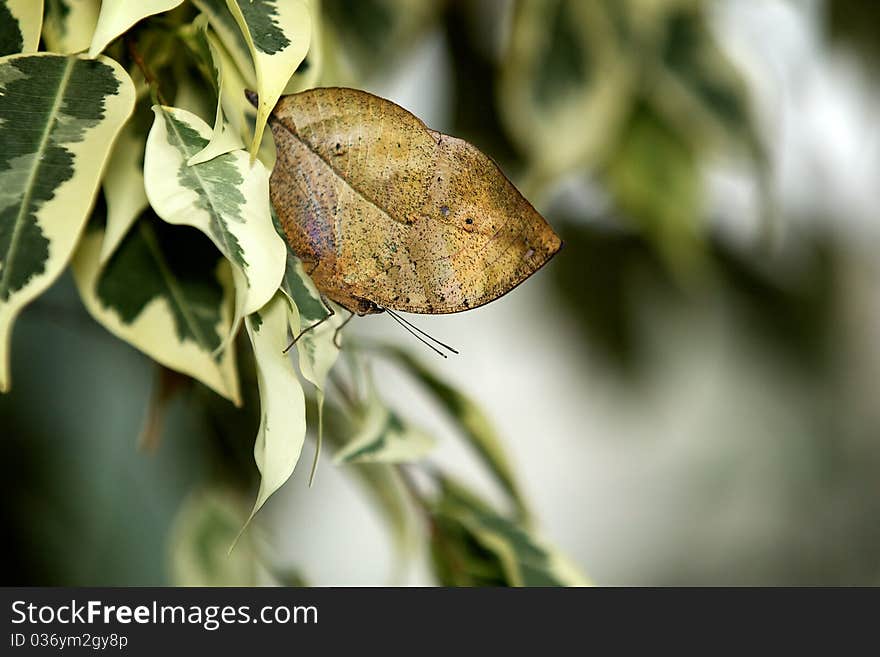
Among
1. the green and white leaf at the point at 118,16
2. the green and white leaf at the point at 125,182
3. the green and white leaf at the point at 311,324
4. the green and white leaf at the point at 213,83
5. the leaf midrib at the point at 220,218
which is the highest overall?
the green and white leaf at the point at 118,16

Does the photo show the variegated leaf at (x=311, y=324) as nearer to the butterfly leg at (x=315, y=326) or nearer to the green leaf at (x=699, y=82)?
the butterfly leg at (x=315, y=326)

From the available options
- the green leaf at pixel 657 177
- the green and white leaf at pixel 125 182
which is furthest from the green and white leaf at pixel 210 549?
the green leaf at pixel 657 177

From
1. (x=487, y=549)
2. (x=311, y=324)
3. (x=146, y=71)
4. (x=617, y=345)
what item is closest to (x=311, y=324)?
(x=311, y=324)

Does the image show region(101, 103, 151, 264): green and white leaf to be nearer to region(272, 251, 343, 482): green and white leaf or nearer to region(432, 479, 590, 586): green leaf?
region(272, 251, 343, 482): green and white leaf

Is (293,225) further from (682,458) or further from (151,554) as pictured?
(682,458)

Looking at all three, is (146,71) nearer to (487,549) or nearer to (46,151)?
(46,151)
